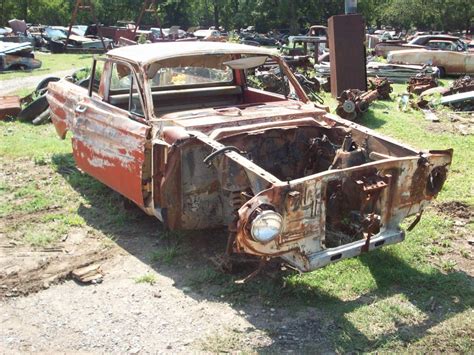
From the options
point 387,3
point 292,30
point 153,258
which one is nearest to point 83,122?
point 153,258

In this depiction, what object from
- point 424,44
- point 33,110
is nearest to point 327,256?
point 33,110

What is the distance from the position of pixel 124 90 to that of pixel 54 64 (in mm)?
16202

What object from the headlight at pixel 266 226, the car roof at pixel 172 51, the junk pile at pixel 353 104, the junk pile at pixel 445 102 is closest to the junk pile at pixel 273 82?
the junk pile at pixel 353 104

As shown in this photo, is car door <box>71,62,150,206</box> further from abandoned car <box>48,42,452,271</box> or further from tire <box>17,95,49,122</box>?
tire <box>17,95,49,122</box>

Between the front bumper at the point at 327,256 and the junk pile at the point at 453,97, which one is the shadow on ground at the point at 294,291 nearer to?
the front bumper at the point at 327,256

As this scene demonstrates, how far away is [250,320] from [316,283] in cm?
68

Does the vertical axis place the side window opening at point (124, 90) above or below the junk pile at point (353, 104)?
above

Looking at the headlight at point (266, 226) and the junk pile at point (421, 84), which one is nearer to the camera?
the headlight at point (266, 226)

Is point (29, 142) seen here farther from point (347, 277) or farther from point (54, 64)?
point (54, 64)

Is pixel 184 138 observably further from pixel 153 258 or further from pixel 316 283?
pixel 316 283

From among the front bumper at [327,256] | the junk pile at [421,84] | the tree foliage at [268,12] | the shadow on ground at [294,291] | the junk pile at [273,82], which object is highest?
the tree foliage at [268,12]

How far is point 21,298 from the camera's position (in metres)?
4.01

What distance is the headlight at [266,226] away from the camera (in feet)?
11.2

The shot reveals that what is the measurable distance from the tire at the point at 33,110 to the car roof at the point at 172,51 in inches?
171
